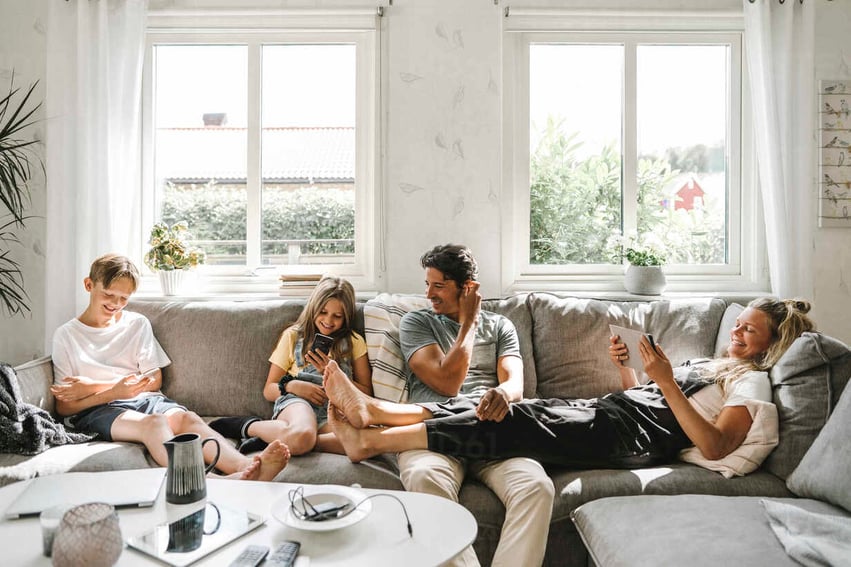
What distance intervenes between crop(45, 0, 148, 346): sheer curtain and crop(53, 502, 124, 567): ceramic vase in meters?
1.99

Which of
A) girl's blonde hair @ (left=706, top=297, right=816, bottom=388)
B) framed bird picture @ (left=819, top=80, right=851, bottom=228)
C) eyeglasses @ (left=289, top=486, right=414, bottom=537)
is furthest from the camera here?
framed bird picture @ (left=819, top=80, right=851, bottom=228)

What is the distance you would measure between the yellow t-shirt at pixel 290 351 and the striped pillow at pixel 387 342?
35mm

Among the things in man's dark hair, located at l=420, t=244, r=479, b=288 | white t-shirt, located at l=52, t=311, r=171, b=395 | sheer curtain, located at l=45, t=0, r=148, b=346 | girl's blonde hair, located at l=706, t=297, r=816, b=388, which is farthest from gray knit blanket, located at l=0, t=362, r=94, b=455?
girl's blonde hair, located at l=706, t=297, r=816, b=388

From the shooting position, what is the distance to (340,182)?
317cm

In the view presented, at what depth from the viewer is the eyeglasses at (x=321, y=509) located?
4.29 feet

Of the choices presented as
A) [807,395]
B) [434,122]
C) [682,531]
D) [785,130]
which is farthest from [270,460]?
[785,130]

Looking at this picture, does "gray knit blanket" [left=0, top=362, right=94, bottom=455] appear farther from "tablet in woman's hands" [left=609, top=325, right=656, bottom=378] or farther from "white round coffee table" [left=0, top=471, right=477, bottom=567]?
"tablet in woman's hands" [left=609, top=325, right=656, bottom=378]

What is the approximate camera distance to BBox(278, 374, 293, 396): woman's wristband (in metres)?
2.41

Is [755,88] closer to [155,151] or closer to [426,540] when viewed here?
[426,540]

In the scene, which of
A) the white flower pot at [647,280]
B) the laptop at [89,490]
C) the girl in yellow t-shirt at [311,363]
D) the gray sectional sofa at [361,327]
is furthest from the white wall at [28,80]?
the white flower pot at [647,280]

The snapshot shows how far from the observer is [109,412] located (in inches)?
88.4

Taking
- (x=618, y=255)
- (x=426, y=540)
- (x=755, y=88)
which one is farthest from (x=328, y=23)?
(x=426, y=540)

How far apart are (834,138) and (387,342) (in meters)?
2.30

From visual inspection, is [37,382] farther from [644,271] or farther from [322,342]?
[644,271]
